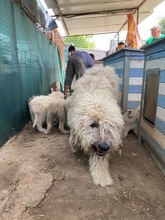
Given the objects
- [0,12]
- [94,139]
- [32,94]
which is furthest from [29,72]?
[94,139]

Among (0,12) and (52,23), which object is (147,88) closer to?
(0,12)

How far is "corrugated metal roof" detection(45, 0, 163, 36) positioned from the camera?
531 centimetres

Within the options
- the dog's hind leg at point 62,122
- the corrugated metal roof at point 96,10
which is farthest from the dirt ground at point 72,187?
the corrugated metal roof at point 96,10

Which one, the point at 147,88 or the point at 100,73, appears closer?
the point at 147,88

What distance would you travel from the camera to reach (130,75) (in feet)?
12.3

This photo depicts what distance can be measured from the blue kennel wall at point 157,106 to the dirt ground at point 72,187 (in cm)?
19

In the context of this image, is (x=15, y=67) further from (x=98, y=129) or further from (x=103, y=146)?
(x=103, y=146)

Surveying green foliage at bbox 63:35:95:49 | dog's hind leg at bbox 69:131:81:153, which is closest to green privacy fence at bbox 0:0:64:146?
dog's hind leg at bbox 69:131:81:153

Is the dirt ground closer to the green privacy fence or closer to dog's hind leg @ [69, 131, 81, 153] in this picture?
dog's hind leg @ [69, 131, 81, 153]

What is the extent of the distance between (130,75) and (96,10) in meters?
3.24

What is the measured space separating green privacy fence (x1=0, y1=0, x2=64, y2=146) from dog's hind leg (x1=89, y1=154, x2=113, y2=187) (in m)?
1.48

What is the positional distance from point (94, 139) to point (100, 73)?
4.97 feet

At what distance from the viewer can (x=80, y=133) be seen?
226cm

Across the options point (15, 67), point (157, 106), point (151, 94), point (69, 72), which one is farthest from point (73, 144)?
point (69, 72)
